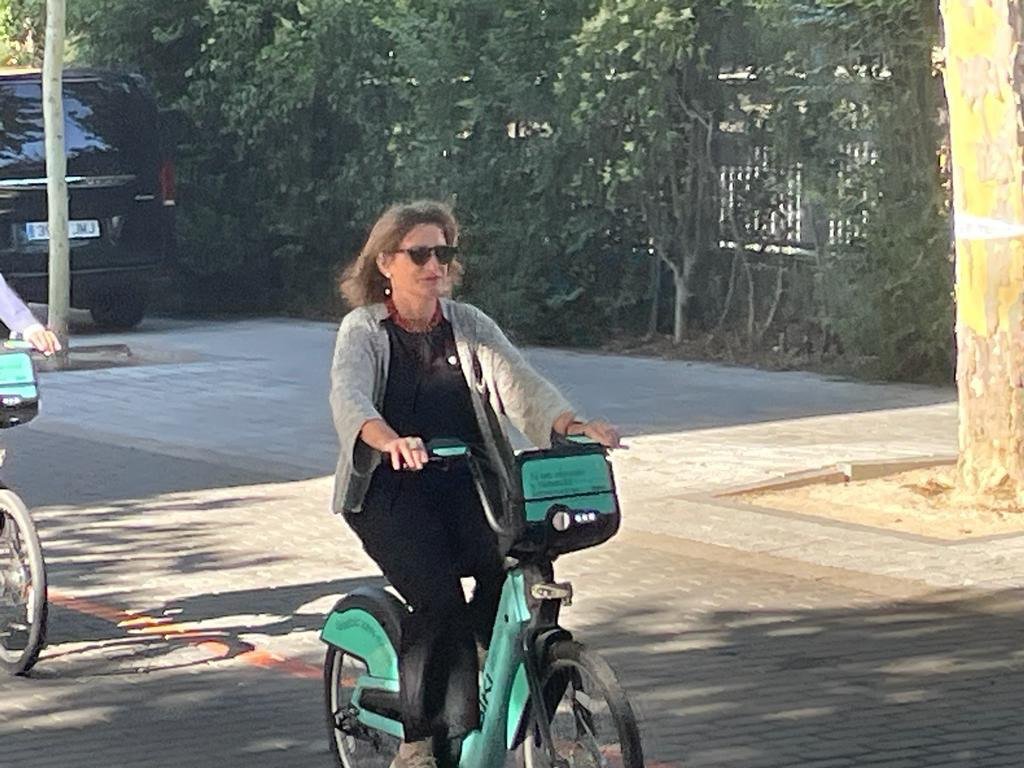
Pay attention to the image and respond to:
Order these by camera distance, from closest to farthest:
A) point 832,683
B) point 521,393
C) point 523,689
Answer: point 523,689 < point 521,393 < point 832,683

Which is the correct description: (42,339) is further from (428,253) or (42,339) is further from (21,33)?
(21,33)

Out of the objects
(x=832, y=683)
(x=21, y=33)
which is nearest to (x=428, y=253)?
(x=832, y=683)

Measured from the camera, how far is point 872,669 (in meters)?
7.70

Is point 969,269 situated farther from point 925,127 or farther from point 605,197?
point 605,197

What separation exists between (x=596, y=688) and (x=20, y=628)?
3256 mm

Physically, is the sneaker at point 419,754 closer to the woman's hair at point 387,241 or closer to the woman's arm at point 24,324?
the woman's hair at point 387,241

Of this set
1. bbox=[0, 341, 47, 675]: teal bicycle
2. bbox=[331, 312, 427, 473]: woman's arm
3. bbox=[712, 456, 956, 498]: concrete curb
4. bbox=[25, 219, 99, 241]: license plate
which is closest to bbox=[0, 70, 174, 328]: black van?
bbox=[25, 219, 99, 241]: license plate

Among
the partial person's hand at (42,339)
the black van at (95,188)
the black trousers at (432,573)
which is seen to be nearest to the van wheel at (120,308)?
the black van at (95,188)

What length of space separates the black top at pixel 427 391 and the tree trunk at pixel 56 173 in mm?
12032

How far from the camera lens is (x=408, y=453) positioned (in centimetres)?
540

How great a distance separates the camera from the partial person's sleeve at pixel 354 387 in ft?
18.9

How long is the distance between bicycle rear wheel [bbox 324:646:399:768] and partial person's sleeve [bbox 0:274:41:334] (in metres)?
2.37

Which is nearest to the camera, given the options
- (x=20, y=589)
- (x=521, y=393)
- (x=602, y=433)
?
(x=602, y=433)

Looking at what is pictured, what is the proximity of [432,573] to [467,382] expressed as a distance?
1.72 feet
